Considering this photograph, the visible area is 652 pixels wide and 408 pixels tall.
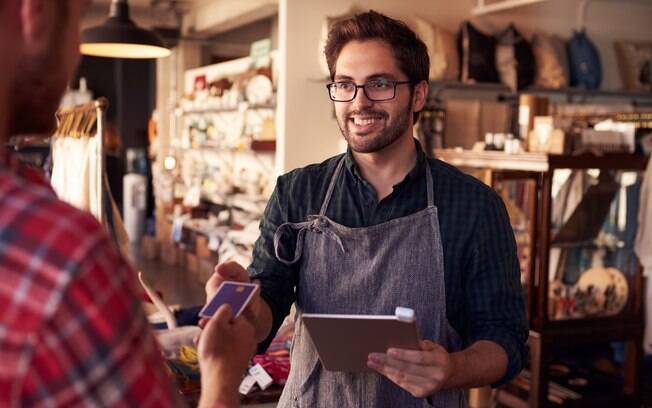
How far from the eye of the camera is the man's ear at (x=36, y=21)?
0.75m

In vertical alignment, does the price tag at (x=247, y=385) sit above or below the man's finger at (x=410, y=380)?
below

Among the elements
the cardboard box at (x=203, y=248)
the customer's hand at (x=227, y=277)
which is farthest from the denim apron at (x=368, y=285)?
the cardboard box at (x=203, y=248)

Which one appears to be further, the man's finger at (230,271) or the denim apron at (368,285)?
the denim apron at (368,285)

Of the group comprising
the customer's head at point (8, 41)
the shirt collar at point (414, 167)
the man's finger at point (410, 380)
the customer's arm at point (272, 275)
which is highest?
the customer's head at point (8, 41)

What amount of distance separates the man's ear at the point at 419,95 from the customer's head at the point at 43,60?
1502 mm

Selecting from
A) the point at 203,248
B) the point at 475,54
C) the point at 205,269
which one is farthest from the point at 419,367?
the point at 203,248

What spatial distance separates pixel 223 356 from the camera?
1.15 metres

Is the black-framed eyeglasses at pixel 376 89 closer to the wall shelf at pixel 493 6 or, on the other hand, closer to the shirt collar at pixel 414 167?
the shirt collar at pixel 414 167

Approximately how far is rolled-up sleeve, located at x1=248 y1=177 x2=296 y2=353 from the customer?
1.32 metres

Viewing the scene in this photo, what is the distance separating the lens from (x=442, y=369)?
5.74 feet

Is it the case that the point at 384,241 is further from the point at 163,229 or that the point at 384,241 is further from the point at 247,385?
the point at 163,229

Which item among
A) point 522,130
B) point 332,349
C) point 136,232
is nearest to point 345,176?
point 332,349

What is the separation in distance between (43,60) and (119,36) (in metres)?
3.99

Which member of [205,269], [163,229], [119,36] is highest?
[119,36]
